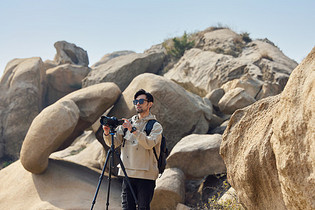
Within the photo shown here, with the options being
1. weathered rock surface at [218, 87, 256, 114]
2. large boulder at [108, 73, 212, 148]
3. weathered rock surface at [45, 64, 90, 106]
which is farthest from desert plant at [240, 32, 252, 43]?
large boulder at [108, 73, 212, 148]

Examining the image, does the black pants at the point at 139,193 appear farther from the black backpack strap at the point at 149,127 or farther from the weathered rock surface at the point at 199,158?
the weathered rock surface at the point at 199,158

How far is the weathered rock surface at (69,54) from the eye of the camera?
1896 cm

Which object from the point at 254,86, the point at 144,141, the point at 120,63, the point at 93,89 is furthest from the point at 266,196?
the point at 120,63

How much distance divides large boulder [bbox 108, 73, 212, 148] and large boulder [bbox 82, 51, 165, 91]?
4577mm

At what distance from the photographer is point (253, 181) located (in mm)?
2877

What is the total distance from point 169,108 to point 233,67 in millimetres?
5208

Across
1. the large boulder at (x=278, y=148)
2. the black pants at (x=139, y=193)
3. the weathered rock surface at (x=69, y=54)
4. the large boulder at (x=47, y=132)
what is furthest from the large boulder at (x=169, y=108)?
the weathered rock surface at (x=69, y=54)

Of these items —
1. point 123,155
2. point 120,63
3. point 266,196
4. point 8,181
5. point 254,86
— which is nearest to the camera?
point 266,196

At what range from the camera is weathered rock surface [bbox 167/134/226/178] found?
587 centimetres

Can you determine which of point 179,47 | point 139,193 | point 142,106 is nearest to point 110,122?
point 142,106

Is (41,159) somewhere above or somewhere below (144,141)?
below

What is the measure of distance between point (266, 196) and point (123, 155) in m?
1.67

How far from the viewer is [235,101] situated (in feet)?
28.3

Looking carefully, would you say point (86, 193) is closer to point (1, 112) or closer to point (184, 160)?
point (184, 160)
